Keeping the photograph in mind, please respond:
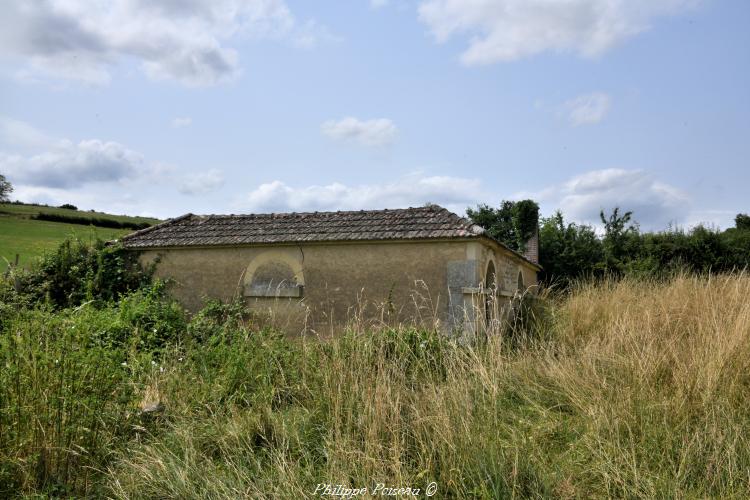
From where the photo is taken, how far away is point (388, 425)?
457cm

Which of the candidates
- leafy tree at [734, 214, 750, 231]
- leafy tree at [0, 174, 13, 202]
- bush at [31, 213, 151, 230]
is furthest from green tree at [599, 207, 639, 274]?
leafy tree at [0, 174, 13, 202]

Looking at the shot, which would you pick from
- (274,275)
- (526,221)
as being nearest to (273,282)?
(274,275)

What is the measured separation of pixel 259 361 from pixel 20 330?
271cm

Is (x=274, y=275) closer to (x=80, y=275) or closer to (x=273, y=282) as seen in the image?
(x=273, y=282)

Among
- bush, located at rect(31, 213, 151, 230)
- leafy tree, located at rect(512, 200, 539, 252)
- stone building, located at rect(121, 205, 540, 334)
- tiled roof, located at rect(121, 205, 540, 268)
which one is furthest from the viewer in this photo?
bush, located at rect(31, 213, 151, 230)

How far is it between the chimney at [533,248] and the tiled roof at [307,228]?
11845mm

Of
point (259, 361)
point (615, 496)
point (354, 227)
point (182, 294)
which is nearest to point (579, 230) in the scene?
point (354, 227)

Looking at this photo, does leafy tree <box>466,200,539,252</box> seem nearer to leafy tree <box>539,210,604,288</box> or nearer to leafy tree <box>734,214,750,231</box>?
leafy tree <box>539,210,604,288</box>

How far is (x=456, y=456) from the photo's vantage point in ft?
13.9

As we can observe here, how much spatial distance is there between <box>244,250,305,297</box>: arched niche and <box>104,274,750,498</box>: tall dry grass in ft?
18.6

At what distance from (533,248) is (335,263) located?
13.6 m

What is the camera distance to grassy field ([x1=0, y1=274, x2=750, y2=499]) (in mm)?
4246

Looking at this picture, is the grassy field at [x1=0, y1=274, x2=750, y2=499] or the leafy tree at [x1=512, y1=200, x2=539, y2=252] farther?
the leafy tree at [x1=512, y1=200, x2=539, y2=252]

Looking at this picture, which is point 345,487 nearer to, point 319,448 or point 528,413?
point 319,448
